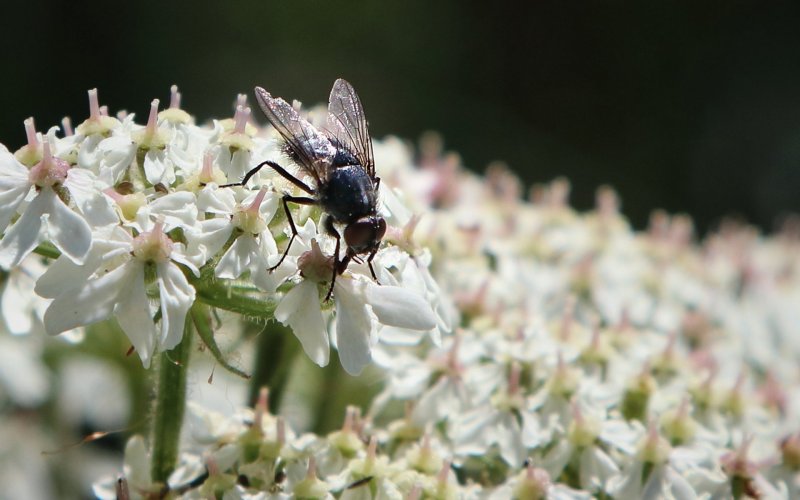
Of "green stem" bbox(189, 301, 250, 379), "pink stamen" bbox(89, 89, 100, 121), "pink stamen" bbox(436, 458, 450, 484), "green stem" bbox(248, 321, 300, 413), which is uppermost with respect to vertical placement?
"pink stamen" bbox(89, 89, 100, 121)

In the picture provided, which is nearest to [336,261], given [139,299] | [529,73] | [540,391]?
[139,299]

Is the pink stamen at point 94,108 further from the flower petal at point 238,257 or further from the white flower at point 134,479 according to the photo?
the white flower at point 134,479

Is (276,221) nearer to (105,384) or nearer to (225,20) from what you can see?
(105,384)

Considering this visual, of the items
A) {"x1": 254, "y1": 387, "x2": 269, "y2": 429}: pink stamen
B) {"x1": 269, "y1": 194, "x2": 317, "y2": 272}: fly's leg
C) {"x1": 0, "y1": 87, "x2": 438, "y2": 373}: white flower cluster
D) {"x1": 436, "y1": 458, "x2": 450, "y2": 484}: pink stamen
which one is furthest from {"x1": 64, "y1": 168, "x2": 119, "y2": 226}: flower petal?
{"x1": 436, "y1": 458, "x2": 450, "y2": 484}: pink stamen

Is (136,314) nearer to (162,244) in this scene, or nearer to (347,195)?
(162,244)

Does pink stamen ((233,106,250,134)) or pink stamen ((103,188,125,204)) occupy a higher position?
pink stamen ((233,106,250,134))

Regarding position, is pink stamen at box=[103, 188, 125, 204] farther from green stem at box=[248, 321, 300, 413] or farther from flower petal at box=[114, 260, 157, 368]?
green stem at box=[248, 321, 300, 413]
